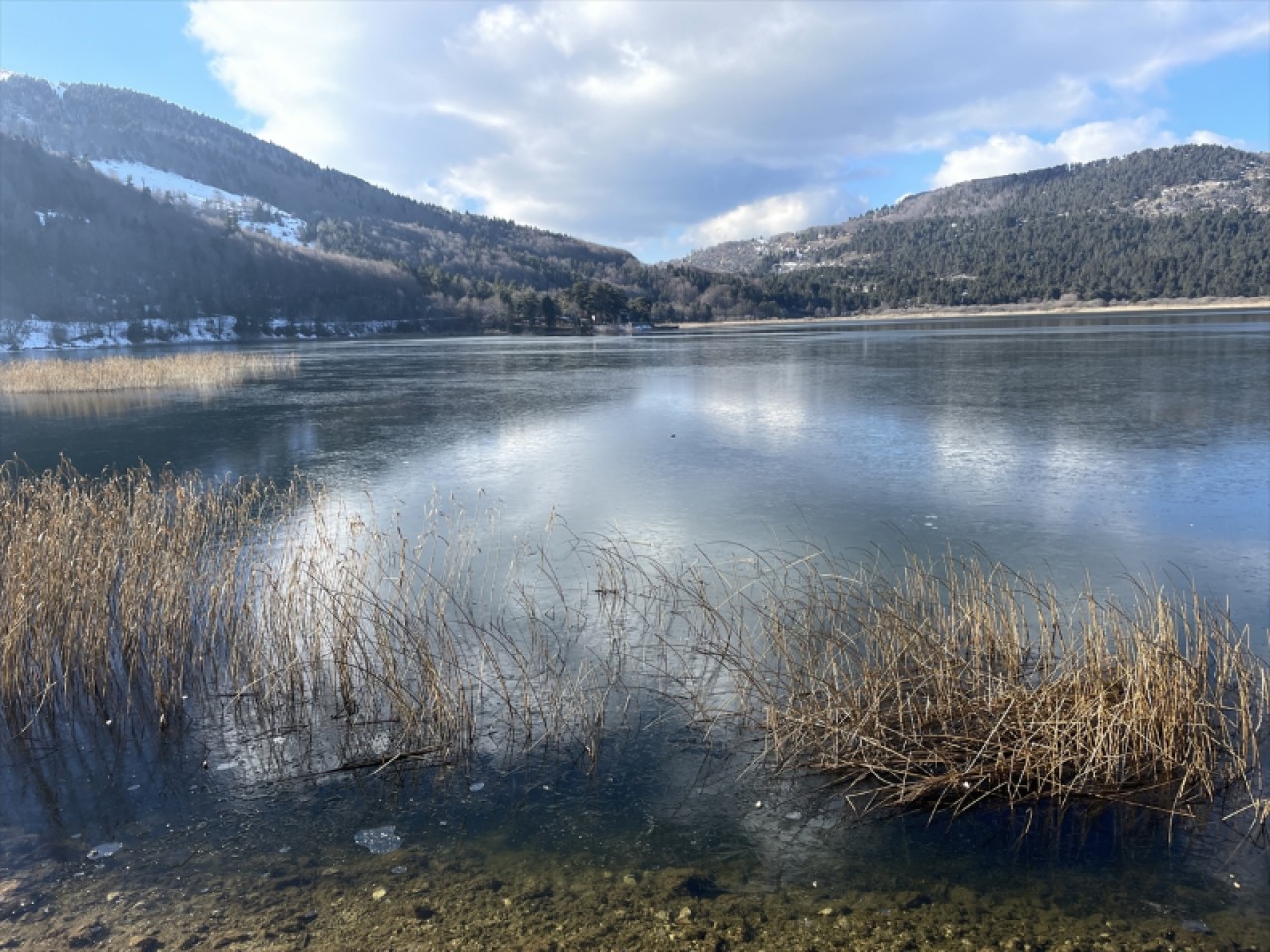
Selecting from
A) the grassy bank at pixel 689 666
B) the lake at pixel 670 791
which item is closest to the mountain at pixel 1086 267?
the lake at pixel 670 791

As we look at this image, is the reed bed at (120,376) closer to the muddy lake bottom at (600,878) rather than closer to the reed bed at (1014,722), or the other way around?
the muddy lake bottom at (600,878)

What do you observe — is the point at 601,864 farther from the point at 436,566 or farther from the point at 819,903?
the point at 436,566

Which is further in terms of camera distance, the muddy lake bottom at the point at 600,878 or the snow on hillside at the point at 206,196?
the snow on hillside at the point at 206,196

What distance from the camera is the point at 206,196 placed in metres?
185

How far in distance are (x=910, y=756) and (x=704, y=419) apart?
15759 millimetres

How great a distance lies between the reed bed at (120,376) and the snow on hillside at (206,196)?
136127mm

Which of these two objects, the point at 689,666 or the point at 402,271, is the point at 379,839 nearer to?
the point at 689,666

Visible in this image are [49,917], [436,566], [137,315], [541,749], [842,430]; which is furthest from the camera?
[137,315]

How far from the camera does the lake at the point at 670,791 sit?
4105 millimetres

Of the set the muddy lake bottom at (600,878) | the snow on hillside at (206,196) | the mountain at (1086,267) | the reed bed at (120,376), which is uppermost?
the snow on hillside at (206,196)

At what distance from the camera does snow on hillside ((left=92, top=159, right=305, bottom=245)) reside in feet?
542

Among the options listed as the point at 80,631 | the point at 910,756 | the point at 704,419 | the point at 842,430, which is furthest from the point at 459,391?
the point at 910,756

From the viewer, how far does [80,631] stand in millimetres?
6555

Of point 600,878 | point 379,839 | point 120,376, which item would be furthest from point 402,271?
point 600,878
